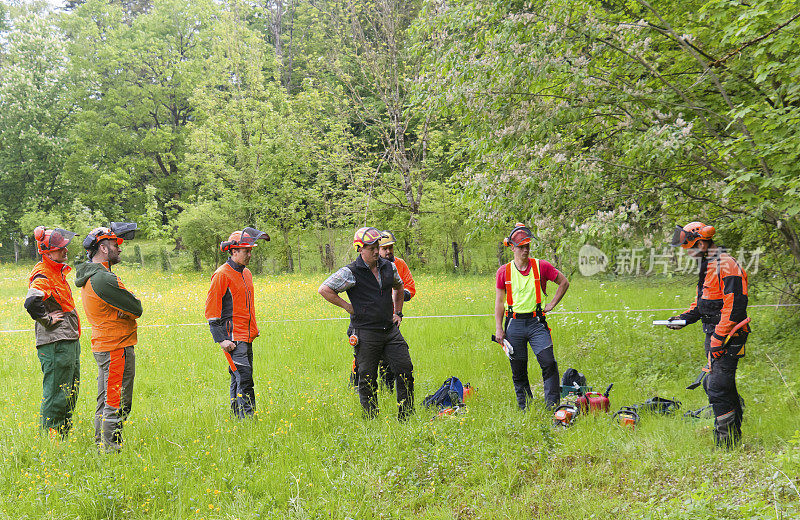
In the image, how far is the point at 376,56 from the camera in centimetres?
2172

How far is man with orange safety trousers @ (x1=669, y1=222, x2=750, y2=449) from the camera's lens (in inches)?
183

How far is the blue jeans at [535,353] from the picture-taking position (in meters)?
5.82

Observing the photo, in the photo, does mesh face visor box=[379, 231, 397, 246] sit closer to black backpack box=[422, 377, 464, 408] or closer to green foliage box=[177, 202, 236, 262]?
black backpack box=[422, 377, 464, 408]

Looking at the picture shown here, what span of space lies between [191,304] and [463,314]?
761cm

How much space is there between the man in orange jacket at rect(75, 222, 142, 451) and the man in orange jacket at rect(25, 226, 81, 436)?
547 mm

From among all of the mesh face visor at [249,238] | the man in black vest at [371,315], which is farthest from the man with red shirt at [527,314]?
the mesh face visor at [249,238]

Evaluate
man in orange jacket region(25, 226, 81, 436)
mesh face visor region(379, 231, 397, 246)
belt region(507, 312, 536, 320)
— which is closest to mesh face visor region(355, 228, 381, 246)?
mesh face visor region(379, 231, 397, 246)

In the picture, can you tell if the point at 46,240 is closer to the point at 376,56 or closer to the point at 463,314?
the point at 463,314

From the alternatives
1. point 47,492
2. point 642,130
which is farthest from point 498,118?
point 47,492

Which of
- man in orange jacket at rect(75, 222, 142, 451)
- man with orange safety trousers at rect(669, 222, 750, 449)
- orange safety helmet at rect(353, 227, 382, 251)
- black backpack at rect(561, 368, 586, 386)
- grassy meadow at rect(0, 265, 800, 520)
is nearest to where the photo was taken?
grassy meadow at rect(0, 265, 800, 520)

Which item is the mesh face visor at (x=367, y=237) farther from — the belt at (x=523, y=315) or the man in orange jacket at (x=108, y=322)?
the man in orange jacket at (x=108, y=322)

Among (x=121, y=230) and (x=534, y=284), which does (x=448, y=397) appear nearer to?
(x=534, y=284)

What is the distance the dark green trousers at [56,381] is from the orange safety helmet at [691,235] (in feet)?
20.3

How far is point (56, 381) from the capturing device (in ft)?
17.9
